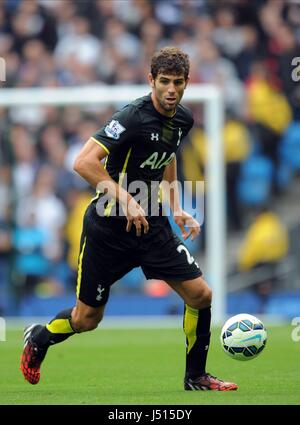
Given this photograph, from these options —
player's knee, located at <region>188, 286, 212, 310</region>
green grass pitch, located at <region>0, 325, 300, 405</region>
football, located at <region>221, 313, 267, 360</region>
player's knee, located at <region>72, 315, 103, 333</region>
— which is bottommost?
green grass pitch, located at <region>0, 325, 300, 405</region>

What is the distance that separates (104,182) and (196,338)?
4.54ft

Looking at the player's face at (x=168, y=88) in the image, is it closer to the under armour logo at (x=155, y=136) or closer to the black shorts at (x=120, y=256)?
the under armour logo at (x=155, y=136)

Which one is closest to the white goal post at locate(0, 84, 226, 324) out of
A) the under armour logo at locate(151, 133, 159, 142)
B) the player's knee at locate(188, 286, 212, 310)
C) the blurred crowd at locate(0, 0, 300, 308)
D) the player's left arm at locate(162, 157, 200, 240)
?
the blurred crowd at locate(0, 0, 300, 308)

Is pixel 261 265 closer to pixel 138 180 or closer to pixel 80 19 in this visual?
pixel 80 19

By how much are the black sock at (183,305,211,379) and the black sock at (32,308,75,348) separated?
87 centimetres

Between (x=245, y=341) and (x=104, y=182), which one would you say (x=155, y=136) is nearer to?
(x=104, y=182)

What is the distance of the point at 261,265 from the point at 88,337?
3806 mm

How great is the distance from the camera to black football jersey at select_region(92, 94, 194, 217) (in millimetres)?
7453

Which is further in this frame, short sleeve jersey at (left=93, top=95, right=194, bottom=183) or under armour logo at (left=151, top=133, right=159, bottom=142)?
under armour logo at (left=151, top=133, right=159, bottom=142)

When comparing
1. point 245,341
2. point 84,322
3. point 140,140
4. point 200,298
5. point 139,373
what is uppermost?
point 140,140

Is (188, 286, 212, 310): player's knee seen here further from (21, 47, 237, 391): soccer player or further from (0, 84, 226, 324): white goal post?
(0, 84, 226, 324): white goal post

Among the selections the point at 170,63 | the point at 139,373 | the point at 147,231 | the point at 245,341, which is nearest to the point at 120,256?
the point at 147,231

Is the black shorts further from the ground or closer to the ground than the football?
further from the ground

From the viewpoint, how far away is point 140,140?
7.59m
